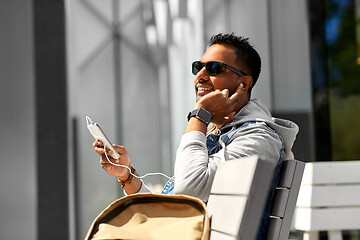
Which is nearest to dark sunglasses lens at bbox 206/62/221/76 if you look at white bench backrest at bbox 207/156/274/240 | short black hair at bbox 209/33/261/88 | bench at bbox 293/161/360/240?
short black hair at bbox 209/33/261/88

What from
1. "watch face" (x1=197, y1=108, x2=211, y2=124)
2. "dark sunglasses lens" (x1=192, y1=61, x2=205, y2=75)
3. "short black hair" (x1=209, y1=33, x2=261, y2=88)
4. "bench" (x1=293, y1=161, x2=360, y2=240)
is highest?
"short black hair" (x1=209, y1=33, x2=261, y2=88)

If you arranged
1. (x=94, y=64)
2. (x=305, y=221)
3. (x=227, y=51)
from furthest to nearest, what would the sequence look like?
(x=94, y=64)
(x=305, y=221)
(x=227, y=51)

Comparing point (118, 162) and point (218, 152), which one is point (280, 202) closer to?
point (218, 152)

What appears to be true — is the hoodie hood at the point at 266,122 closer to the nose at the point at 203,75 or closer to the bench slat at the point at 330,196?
the nose at the point at 203,75

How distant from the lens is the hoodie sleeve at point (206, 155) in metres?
2.02

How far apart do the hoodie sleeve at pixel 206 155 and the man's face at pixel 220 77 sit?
261mm

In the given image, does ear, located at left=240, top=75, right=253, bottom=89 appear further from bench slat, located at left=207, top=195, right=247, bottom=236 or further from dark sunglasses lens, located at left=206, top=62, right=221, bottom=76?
bench slat, located at left=207, top=195, right=247, bottom=236

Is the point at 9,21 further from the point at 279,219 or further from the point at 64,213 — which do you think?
the point at 279,219

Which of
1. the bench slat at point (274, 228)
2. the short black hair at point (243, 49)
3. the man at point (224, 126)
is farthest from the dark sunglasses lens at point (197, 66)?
the bench slat at point (274, 228)

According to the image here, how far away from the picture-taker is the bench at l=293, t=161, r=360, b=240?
3.44 meters

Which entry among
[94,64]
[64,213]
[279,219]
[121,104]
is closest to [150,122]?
[121,104]

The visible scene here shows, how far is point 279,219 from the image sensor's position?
1972 mm

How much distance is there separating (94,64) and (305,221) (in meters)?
4.01

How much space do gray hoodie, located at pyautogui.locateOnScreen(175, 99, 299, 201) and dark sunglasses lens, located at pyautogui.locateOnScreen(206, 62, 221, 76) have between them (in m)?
0.22
